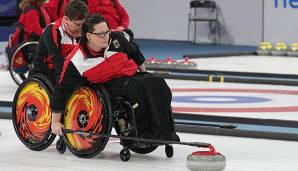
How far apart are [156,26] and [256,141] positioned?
12.0 metres

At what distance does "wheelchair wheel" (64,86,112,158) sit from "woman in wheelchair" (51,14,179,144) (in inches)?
2.8

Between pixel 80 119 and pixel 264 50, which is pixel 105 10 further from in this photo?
pixel 264 50

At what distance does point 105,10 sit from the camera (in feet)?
25.2

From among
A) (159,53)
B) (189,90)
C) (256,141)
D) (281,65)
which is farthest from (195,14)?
(256,141)

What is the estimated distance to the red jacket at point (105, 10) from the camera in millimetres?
7629

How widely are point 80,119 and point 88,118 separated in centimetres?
7

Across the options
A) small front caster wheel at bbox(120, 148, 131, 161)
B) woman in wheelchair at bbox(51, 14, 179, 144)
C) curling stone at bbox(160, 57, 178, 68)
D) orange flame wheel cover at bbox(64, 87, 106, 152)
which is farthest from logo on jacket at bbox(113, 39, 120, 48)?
curling stone at bbox(160, 57, 178, 68)

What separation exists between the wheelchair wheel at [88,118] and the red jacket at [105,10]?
2.85 meters

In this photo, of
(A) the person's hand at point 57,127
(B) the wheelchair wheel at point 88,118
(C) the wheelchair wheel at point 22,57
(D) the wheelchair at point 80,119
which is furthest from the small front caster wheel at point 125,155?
(C) the wheelchair wheel at point 22,57

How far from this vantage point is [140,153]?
4863mm

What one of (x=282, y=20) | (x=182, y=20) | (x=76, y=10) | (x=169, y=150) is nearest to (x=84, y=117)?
(x=169, y=150)

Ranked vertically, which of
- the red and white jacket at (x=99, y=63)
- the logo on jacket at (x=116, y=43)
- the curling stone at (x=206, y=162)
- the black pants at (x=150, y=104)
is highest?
the logo on jacket at (x=116, y=43)

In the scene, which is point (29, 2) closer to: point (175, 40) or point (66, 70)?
point (66, 70)

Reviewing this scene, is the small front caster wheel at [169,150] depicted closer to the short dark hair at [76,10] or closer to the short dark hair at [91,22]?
the short dark hair at [91,22]
